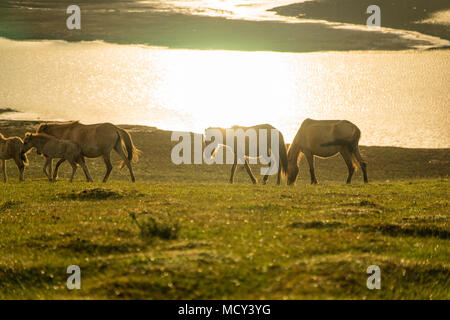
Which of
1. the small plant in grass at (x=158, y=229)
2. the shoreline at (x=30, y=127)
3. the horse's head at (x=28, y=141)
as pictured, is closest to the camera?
the small plant in grass at (x=158, y=229)

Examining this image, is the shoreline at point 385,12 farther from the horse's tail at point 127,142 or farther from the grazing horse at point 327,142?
the horse's tail at point 127,142

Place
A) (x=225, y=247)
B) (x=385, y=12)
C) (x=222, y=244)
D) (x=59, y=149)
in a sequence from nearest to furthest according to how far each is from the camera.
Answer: (x=225, y=247) < (x=222, y=244) < (x=59, y=149) < (x=385, y=12)

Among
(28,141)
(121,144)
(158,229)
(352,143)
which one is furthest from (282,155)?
(158,229)

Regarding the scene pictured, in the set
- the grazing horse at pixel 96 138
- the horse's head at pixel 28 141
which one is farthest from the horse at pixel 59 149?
the grazing horse at pixel 96 138

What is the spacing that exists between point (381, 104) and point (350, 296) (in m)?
64.6

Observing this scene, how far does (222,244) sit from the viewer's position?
13367 mm

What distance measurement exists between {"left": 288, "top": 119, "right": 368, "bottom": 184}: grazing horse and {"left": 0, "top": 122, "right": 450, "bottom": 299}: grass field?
6019mm

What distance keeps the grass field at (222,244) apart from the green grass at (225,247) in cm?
3

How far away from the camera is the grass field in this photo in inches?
448

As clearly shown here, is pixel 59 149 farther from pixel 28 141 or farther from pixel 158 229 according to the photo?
pixel 158 229

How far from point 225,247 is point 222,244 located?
21cm

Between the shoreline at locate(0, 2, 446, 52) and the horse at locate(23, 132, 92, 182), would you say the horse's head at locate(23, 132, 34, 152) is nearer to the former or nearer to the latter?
the horse at locate(23, 132, 92, 182)

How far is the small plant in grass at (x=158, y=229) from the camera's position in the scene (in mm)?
14102

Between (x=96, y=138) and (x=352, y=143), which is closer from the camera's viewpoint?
(x=96, y=138)
